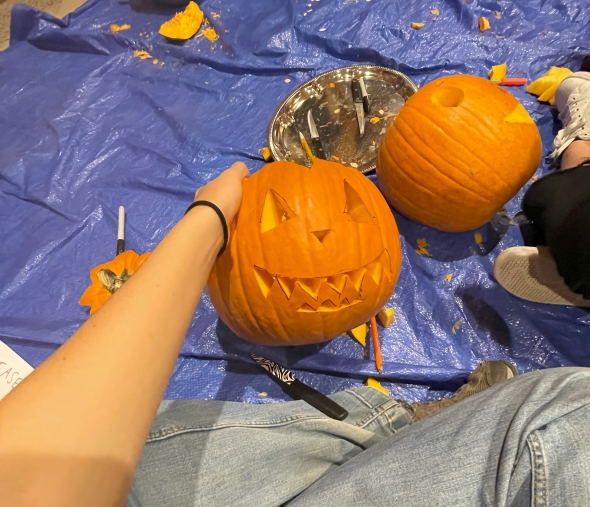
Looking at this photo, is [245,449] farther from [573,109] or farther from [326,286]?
[573,109]

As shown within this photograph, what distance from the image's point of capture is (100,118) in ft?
4.15

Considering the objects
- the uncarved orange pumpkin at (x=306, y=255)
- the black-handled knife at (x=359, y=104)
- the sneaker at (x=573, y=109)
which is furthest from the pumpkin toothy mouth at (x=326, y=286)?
the sneaker at (x=573, y=109)

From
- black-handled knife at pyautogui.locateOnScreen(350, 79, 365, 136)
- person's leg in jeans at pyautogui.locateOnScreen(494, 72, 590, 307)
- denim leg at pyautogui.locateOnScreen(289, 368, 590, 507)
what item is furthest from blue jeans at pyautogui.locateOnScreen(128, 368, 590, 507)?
black-handled knife at pyautogui.locateOnScreen(350, 79, 365, 136)

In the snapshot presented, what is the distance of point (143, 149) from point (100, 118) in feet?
0.64

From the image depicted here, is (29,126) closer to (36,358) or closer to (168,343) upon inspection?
(36,358)

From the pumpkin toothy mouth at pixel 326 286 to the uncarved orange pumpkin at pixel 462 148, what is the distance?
0.22 m

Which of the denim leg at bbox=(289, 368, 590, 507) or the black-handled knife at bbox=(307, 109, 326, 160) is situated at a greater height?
the black-handled knife at bbox=(307, 109, 326, 160)

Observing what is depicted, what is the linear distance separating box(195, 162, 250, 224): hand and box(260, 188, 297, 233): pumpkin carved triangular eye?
46mm

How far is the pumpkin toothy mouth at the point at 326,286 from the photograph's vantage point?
0.70 metres

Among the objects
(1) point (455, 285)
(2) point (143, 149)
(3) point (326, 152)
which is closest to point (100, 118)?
(2) point (143, 149)

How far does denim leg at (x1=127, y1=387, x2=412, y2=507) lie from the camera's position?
25.2 inches

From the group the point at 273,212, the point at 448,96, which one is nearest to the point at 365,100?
the point at 448,96

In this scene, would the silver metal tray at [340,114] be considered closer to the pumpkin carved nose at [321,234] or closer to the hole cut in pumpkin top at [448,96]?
the hole cut in pumpkin top at [448,96]

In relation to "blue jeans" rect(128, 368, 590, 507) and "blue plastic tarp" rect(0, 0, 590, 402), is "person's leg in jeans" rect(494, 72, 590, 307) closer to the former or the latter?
"blue plastic tarp" rect(0, 0, 590, 402)
